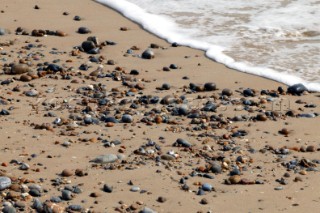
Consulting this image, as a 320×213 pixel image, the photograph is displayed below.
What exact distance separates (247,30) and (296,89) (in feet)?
6.55

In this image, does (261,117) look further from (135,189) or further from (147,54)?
(147,54)

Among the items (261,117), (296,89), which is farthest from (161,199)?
(296,89)

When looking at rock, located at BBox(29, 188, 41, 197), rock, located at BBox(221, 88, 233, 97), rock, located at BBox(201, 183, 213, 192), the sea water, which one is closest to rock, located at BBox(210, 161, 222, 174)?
rock, located at BBox(201, 183, 213, 192)

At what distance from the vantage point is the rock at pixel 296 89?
22.4 feet

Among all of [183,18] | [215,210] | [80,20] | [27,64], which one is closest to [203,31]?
[183,18]

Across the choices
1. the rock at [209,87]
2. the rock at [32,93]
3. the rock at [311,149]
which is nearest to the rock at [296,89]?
the rock at [209,87]

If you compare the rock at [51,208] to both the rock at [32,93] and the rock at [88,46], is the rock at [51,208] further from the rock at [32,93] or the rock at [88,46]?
the rock at [88,46]

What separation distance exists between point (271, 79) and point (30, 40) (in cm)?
243

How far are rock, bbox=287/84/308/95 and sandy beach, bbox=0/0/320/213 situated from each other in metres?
0.03

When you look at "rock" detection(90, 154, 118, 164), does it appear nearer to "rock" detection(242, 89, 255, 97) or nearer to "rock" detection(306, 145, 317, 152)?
"rock" detection(306, 145, 317, 152)

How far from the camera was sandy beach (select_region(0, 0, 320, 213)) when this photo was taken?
484 centimetres

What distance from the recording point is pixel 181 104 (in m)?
6.44

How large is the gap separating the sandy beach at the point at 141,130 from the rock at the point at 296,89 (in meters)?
0.03

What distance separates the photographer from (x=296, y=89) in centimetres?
684
